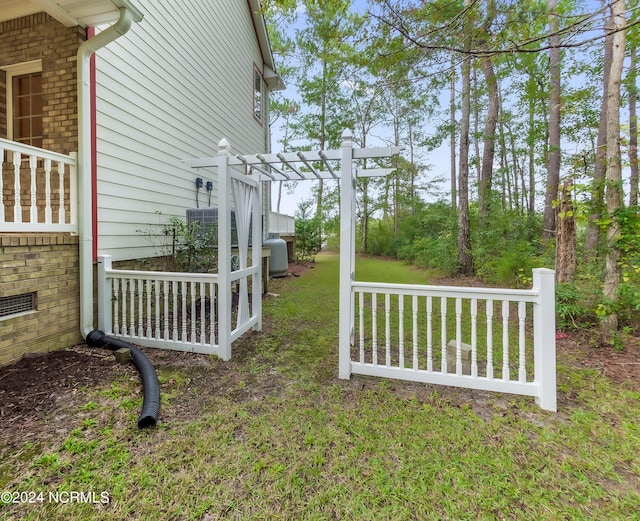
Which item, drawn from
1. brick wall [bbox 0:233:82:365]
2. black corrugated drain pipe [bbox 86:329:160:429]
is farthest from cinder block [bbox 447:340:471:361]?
brick wall [bbox 0:233:82:365]

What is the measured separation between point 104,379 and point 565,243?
20.2ft

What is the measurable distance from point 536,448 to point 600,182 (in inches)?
144

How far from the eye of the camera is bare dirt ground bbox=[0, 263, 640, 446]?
2.36 metres

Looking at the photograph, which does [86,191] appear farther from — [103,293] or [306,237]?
[306,237]

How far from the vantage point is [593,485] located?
182 centimetres

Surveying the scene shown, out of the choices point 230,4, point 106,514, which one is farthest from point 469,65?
point 230,4

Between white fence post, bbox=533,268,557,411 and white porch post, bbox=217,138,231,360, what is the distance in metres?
3.07

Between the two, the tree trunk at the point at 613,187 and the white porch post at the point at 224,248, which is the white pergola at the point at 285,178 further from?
the tree trunk at the point at 613,187

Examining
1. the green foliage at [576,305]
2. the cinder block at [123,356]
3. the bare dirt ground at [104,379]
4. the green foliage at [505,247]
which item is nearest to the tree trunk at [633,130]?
the green foliage at [576,305]

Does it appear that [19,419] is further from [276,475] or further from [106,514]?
[276,475]

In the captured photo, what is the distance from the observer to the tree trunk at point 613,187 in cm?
395

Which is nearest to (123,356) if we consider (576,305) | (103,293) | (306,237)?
(103,293)

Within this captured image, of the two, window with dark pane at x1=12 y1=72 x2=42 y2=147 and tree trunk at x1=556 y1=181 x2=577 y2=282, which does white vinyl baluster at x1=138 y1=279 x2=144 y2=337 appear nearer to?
window with dark pane at x1=12 y1=72 x2=42 y2=147

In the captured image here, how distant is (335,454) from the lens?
6.79ft
